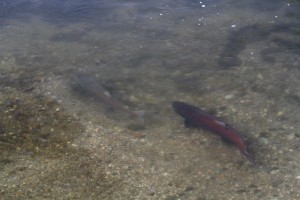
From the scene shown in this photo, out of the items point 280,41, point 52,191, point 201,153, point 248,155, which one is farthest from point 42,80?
point 280,41

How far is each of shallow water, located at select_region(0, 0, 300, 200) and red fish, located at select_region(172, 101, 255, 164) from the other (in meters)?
0.14

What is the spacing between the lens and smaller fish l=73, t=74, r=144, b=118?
21.5ft

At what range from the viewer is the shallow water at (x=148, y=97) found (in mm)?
5035

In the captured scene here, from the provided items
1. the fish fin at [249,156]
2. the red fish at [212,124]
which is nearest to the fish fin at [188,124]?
the red fish at [212,124]

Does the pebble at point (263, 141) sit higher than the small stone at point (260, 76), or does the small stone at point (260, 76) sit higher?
the small stone at point (260, 76)

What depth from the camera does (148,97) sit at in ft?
23.1

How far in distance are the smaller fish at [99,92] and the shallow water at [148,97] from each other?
114 millimetres

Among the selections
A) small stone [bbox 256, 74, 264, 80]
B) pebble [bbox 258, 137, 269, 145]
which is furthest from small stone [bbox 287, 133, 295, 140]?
small stone [bbox 256, 74, 264, 80]

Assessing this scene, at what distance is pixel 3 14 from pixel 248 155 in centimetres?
881

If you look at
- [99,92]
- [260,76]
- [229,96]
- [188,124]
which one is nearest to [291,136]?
[229,96]

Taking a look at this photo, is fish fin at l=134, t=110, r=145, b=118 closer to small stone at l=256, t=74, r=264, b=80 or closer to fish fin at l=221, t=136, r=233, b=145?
fish fin at l=221, t=136, r=233, b=145

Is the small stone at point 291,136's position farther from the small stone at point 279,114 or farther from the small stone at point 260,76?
the small stone at point 260,76

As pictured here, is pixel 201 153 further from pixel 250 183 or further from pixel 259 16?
pixel 259 16

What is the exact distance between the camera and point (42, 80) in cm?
762
